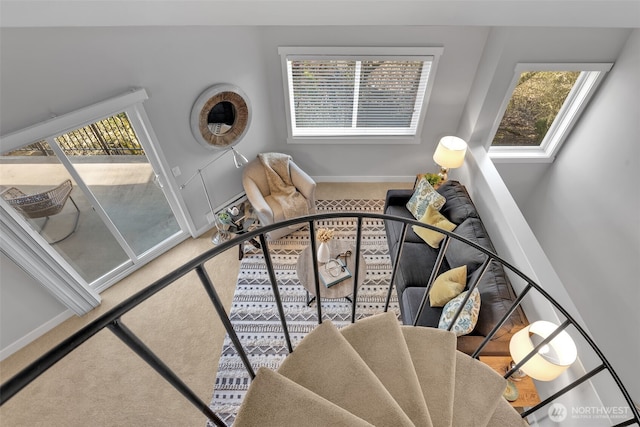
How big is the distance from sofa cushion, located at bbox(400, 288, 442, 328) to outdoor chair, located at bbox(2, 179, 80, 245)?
3.28m

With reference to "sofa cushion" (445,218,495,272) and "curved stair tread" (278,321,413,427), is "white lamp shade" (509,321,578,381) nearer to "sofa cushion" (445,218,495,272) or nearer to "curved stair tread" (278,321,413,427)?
"sofa cushion" (445,218,495,272)

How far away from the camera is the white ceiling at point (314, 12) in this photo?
6.71 ft

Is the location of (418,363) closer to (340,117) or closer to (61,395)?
(61,395)

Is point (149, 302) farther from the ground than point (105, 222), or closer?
closer

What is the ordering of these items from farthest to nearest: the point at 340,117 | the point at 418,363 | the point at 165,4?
the point at 340,117 → the point at 165,4 → the point at 418,363

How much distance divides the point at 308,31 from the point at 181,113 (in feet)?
5.28

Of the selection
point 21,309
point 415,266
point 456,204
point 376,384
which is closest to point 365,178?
point 456,204

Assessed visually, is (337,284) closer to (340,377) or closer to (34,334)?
(340,377)

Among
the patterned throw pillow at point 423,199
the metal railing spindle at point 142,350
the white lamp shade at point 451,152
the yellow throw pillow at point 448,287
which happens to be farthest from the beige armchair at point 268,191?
the metal railing spindle at point 142,350

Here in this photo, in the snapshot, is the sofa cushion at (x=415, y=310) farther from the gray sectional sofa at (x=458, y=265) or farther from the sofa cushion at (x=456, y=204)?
the sofa cushion at (x=456, y=204)

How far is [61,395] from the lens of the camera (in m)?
3.02

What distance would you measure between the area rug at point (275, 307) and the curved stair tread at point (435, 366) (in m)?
1.57

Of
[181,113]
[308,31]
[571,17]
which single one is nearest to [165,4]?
[181,113]

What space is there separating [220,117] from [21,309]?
8.73ft
